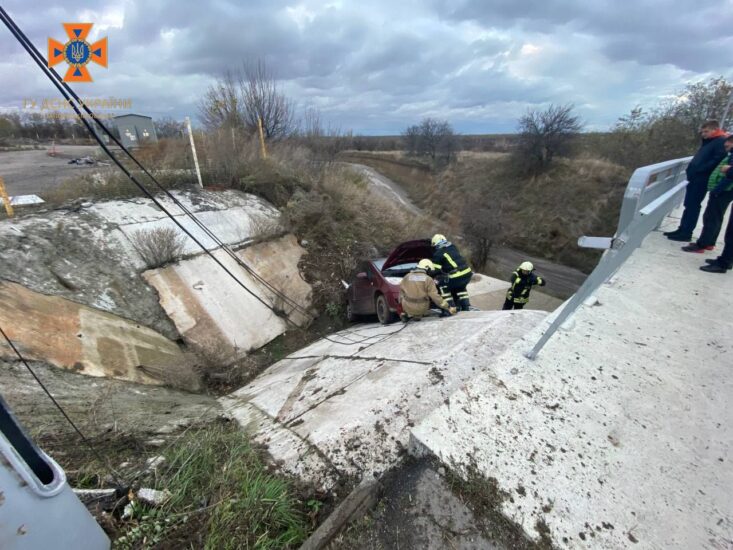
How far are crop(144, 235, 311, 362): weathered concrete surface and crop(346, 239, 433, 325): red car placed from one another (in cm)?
179

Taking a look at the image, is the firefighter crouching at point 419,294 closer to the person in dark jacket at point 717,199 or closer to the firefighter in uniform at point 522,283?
the firefighter in uniform at point 522,283

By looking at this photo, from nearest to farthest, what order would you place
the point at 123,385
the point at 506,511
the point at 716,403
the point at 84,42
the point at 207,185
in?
the point at 506,511 < the point at 716,403 < the point at 123,385 < the point at 84,42 < the point at 207,185

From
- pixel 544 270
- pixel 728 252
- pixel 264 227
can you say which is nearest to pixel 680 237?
pixel 728 252

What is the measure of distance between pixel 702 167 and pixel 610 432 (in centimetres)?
439

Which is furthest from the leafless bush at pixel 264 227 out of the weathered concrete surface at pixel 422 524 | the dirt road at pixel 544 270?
the dirt road at pixel 544 270

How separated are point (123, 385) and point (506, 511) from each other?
4.79 metres

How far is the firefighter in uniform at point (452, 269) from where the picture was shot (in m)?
5.63

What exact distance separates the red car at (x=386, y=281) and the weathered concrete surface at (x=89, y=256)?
3817 millimetres

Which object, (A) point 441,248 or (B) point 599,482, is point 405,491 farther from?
(A) point 441,248

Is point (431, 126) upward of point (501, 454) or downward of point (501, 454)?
upward

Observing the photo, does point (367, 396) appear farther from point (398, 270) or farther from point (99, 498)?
point (398, 270)

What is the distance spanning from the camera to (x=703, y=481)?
5.18 feet

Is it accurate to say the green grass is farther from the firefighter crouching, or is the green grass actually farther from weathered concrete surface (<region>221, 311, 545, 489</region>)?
the firefighter crouching

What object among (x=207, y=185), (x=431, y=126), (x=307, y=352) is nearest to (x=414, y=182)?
(x=431, y=126)
